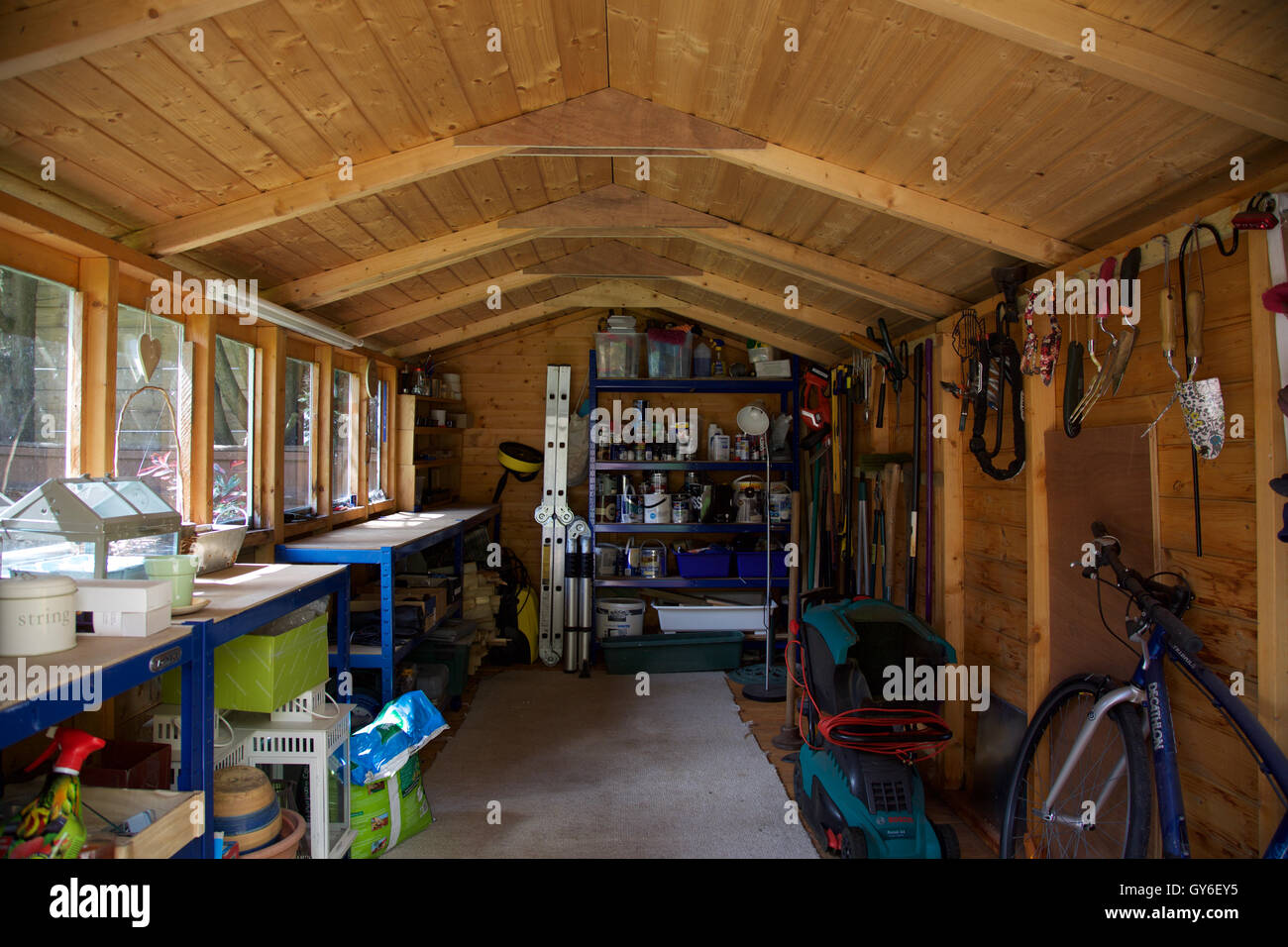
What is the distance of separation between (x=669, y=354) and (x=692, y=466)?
2.88 feet

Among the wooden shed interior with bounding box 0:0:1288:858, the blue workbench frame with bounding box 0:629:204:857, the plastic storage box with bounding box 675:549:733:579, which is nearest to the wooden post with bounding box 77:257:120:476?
the wooden shed interior with bounding box 0:0:1288:858

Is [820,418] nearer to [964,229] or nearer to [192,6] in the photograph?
[964,229]

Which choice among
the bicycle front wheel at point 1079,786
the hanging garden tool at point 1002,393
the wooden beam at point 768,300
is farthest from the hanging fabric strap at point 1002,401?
the wooden beam at point 768,300

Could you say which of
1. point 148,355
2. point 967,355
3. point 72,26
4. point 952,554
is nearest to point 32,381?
point 148,355

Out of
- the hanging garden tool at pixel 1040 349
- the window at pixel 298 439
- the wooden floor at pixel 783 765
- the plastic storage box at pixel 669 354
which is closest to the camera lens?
the hanging garden tool at pixel 1040 349

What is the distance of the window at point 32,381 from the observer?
7.33ft

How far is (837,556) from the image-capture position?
5203mm

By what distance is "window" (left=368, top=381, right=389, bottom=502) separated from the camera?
5223 millimetres

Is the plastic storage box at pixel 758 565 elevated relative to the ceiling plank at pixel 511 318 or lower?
lower

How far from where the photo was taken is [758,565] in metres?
5.82

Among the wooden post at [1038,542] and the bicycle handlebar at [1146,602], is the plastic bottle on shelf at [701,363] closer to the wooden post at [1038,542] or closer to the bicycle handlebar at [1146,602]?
the wooden post at [1038,542]

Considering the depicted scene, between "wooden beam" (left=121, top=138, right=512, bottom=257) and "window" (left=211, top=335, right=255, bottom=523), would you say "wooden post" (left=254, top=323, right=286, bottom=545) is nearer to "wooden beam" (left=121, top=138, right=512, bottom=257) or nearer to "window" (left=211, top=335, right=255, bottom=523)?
"window" (left=211, top=335, right=255, bottom=523)
